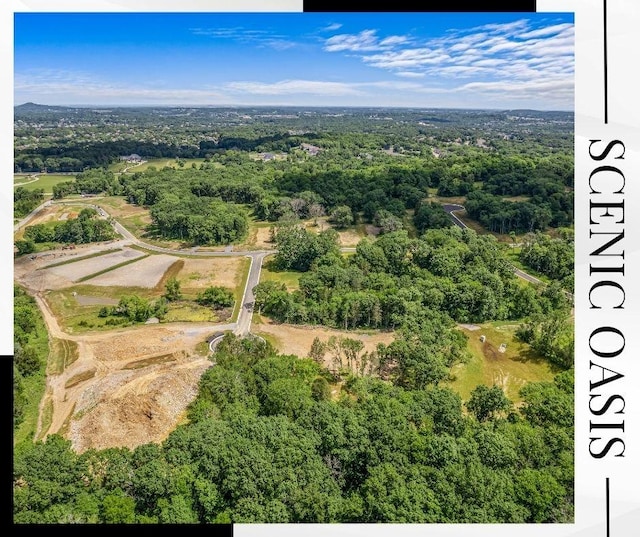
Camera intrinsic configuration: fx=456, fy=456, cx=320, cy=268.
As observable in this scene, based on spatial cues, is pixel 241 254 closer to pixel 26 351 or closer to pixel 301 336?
pixel 301 336

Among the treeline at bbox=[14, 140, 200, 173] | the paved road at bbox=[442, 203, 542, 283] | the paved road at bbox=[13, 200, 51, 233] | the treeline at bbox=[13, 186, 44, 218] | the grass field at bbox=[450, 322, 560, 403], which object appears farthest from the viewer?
the treeline at bbox=[14, 140, 200, 173]

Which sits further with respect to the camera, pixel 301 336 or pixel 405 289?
pixel 405 289

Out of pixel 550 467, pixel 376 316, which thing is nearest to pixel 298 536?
pixel 550 467

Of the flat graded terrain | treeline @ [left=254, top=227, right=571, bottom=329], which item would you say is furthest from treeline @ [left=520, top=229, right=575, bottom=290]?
the flat graded terrain

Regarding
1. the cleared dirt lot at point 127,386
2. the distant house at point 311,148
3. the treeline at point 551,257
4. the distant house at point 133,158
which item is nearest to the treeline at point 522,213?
the treeline at point 551,257

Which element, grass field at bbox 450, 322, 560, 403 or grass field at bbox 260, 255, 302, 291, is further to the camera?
grass field at bbox 260, 255, 302, 291

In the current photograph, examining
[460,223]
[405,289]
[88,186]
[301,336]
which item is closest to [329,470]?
[301,336]

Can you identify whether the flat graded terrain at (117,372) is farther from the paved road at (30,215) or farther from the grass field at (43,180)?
the grass field at (43,180)

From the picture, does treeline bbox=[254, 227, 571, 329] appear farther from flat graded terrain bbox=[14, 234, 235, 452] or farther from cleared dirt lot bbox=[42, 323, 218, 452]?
cleared dirt lot bbox=[42, 323, 218, 452]

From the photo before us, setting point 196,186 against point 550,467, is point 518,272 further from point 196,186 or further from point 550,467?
point 196,186
